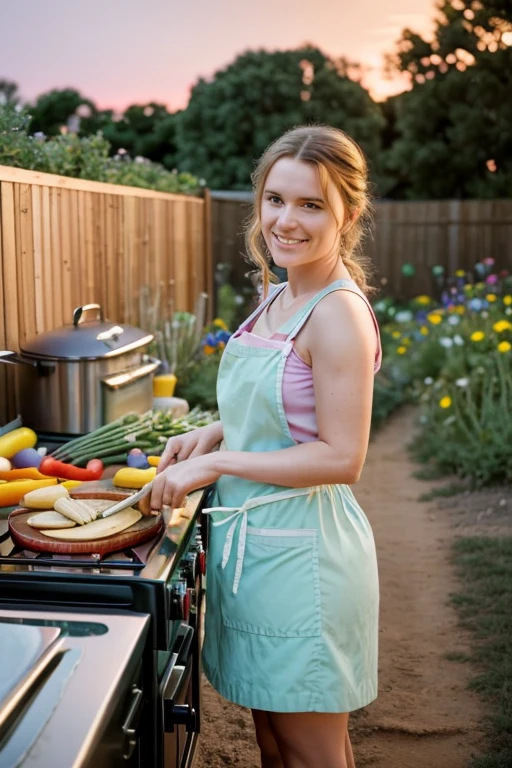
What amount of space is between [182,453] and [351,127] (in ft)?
89.2

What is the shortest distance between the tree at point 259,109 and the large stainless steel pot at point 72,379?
25.4m

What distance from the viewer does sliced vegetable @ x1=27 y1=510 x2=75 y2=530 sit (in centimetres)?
197

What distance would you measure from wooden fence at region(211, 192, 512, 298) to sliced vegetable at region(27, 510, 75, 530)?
13.5m

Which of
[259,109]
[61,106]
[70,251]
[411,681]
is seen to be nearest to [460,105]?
[259,109]

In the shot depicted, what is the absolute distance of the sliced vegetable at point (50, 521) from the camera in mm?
1974

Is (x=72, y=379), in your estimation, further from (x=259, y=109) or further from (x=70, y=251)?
(x=259, y=109)

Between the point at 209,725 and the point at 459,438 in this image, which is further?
the point at 459,438

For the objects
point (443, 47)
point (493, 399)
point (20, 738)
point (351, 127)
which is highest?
point (443, 47)

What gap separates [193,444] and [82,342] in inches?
40.6

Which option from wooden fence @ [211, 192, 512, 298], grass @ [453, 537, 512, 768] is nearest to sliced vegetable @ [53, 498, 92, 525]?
grass @ [453, 537, 512, 768]

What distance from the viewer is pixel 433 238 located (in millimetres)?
15328

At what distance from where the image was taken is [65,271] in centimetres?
423

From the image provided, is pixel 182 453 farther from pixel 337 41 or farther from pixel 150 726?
pixel 337 41

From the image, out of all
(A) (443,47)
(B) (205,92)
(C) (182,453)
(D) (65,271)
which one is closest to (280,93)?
(B) (205,92)
